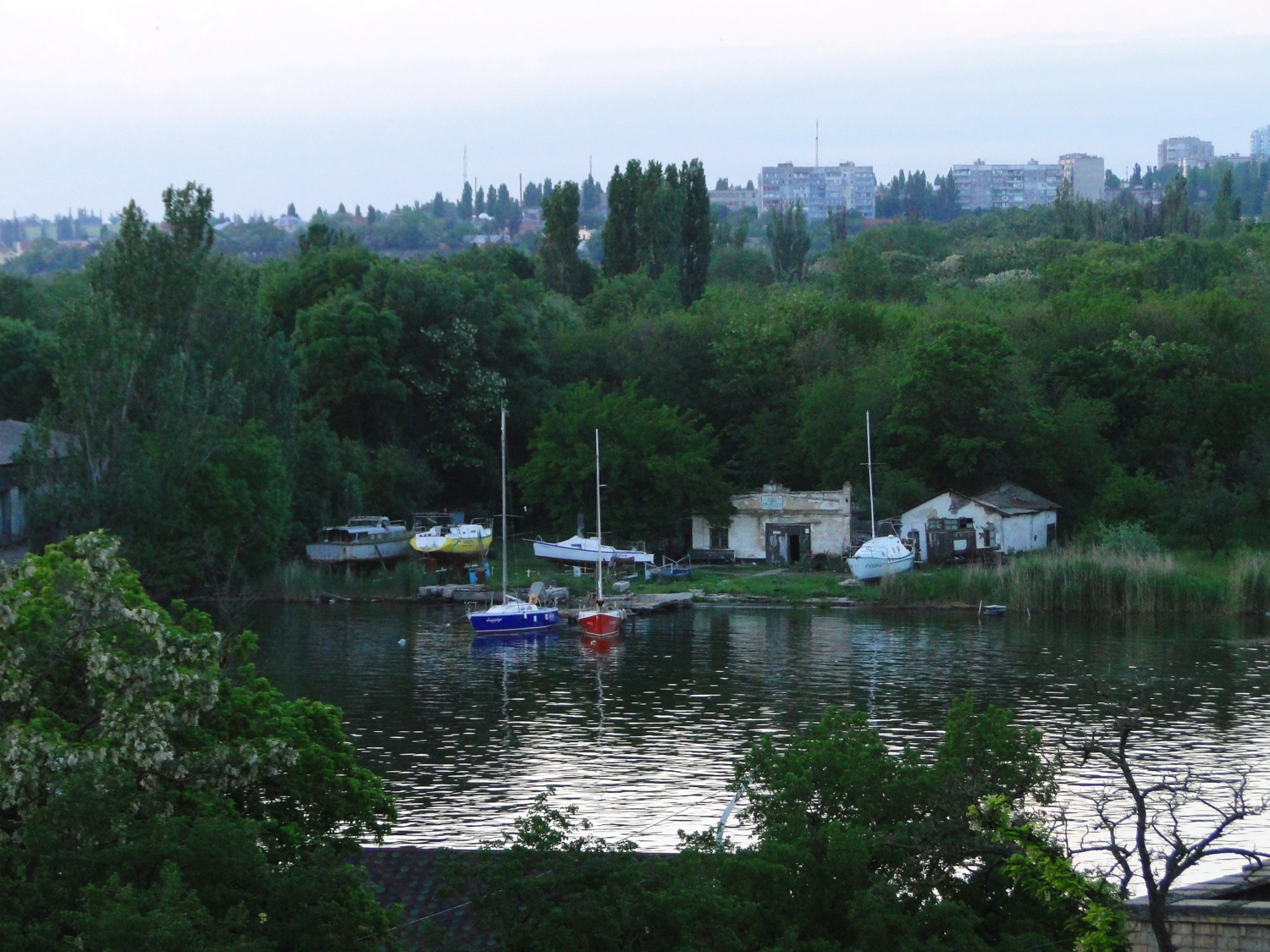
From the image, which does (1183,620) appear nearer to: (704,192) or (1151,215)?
(704,192)

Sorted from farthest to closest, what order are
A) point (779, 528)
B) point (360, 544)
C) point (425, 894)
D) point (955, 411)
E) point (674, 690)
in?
point (955, 411), point (779, 528), point (360, 544), point (674, 690), point (425, 894)

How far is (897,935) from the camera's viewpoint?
1325 centimetres

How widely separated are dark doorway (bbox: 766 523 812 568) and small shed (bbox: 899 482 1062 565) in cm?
333

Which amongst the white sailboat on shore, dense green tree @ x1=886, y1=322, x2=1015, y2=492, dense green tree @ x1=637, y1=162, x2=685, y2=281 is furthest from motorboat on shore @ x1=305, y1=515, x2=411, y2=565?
dense green tree @ x1=637, y1=162, x2=685, y2=281

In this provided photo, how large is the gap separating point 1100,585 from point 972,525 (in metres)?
6.20

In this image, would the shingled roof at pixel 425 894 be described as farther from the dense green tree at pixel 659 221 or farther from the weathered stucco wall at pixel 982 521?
the dense green tree at pixel 659 221

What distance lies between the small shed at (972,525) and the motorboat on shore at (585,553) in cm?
892

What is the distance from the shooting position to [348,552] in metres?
51.3

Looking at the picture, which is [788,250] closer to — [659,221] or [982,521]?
[659,221]

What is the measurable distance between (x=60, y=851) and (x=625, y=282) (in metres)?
68.0

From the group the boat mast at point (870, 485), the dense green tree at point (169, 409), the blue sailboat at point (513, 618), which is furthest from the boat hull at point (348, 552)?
the boat mast at point (870, 485)

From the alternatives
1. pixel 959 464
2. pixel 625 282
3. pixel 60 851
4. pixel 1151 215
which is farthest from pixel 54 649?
pixel 1151 215

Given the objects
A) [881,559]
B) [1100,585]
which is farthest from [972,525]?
[1100,585]

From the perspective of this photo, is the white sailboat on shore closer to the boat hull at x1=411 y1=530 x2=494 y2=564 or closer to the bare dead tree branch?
the boat hull at x1=411 y1=530 x2=494 y2=564
